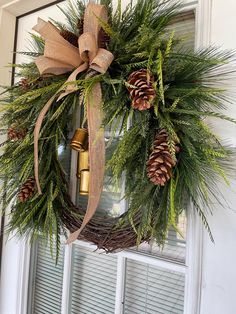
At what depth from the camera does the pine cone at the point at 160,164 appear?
505 mm

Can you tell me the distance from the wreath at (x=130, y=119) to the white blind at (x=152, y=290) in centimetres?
16

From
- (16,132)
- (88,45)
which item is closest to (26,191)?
(16,132)

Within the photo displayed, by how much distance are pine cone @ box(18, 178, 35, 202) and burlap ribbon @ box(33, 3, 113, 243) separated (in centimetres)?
10

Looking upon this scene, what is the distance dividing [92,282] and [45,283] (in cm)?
22

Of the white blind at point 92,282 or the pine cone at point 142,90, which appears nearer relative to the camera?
the pine cone at point 142,90

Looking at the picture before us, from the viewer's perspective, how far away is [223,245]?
2.04 feet

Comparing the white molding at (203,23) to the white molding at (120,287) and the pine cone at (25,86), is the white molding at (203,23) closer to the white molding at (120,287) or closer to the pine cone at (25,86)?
the pine cone at (25,86)

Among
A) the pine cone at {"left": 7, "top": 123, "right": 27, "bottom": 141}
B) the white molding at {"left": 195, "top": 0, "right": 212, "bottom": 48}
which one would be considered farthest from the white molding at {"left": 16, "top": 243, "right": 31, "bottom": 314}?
the white molding at {"left": 195, "top": 0, "right": 212, "bottom": 48}

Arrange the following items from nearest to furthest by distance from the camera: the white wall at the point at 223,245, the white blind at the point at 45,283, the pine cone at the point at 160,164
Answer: the pine cone at the point at 160,164
the white wall at the point at 223,245
the white blind at the point at 45,283

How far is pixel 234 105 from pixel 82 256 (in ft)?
2.17

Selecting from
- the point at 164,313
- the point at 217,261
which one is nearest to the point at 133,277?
the point at 164,313

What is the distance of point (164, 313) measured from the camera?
2.48 feet

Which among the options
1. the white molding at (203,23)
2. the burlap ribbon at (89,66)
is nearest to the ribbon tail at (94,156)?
the burlap ribbon at (89,66)

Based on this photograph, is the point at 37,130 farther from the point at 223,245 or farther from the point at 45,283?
the point at 45,283
